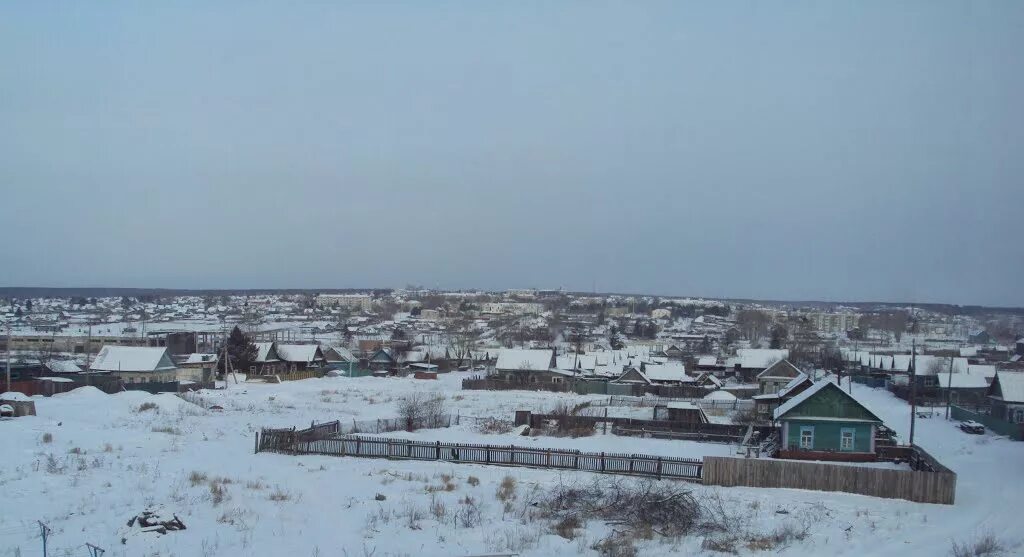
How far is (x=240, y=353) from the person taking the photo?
64.3 metres

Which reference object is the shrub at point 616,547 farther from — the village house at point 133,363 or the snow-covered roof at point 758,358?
the snow-covered roof at point 758,358

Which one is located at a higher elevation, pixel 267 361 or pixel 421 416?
pixel 421 416

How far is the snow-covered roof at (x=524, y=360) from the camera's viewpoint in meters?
63.8

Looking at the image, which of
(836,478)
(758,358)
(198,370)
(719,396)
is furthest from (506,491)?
(758,358)

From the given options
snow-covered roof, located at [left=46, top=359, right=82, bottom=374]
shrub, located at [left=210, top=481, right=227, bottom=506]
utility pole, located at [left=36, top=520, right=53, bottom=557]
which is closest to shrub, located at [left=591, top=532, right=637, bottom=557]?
shrub, located at [left=210, top=481, right=227, bottom=506]

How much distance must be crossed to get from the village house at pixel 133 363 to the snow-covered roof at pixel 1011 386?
5415 cm

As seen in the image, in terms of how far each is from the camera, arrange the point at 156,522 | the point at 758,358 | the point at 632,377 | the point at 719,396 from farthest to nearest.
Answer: the point at 758,358
the point at 632,377
the point at 719,396
the point at 156,522

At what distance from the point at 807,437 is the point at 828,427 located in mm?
860

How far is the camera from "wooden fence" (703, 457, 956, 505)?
20.3m

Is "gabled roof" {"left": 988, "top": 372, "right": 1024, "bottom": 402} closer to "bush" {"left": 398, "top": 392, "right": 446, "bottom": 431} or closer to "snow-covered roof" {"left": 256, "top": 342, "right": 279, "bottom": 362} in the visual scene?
"bush" {"left": 398, "top": 392, "right": 446, "bottom": 431}

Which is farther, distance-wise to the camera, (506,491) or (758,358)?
(758,358)

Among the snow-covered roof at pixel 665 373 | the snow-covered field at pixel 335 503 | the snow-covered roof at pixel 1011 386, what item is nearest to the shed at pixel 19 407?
the snow-covered field at pixel 335 503

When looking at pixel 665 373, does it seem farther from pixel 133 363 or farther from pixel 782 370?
pixel 133 363

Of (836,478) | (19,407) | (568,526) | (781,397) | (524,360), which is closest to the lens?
(568,526)
